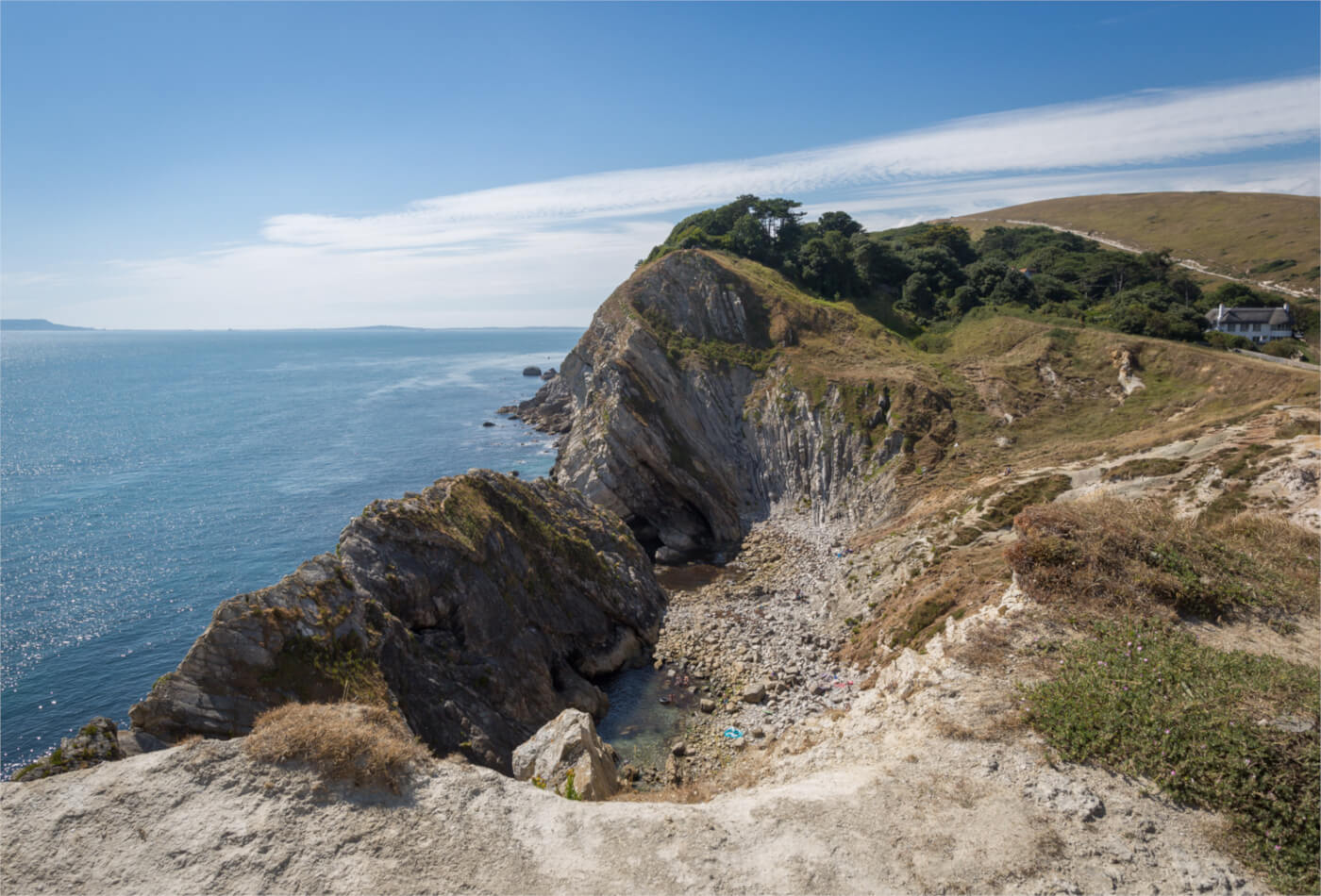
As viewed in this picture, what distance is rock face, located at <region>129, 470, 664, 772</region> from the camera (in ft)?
54.4

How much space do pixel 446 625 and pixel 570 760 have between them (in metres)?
9.75

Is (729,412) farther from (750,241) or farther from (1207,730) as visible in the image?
(1207,730)

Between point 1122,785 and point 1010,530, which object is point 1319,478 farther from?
point 1122,785

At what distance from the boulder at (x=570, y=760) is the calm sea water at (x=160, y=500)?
25.5 metres

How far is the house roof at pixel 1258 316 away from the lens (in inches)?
2697

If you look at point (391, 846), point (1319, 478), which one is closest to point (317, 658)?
point (391, 846)

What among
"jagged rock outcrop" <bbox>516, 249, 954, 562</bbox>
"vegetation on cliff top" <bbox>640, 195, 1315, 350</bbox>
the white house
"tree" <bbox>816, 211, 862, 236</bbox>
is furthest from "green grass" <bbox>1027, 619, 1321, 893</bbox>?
"tree" <bbox>816, 211, 862, 236</bbox>

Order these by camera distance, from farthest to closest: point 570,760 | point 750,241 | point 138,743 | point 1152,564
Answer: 1. point 750,241
2. point 1152,564
3. point 570,760
4. point 138,743

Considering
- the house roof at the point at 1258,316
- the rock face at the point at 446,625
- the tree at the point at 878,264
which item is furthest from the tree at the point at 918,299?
the rock face at the point at 446,625

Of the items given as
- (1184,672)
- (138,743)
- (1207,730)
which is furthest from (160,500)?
(1207,730)

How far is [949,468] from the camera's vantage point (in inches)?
1742

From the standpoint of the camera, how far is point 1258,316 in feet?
228

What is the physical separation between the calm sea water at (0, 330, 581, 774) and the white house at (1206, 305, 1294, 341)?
78.7 metres

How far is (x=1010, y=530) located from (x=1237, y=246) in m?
126
